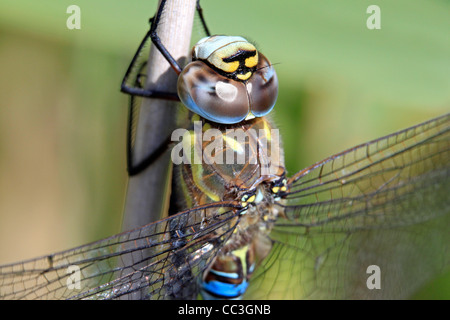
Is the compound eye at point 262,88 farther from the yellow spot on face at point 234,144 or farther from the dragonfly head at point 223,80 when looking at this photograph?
the yellow spot on face at point 234,144

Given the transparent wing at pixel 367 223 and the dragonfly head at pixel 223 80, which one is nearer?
the dragonfly head at pixel 223 80

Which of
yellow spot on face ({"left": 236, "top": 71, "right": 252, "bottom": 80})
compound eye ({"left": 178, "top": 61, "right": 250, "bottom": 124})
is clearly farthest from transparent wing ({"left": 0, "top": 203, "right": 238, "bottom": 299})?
yellow spot on face ({"left": 236, "top": 71, "right": 252, "bottom": 80})

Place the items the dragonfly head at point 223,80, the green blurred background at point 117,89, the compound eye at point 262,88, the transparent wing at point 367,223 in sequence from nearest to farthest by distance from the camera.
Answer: the dragonfly head at point 223,80
the compound eye at point 262,88
the transparent wing at point 367,223
the green blurred background at point 117,89

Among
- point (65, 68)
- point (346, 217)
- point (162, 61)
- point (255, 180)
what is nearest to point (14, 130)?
point (65, 68)

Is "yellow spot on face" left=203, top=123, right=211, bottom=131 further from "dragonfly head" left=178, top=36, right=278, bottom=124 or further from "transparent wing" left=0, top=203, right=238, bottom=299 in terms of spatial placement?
"transparent wing" left=0, top=203, right=238, bottom=299

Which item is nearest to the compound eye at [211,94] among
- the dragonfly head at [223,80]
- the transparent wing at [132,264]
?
the dragonfly head at [223,80]

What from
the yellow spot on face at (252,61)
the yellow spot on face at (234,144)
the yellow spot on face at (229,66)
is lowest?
the yellow spot on face at (234,144)

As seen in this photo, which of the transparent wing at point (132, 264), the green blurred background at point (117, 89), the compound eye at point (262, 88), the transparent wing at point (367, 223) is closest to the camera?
the transparent wing at point (132, 264)
